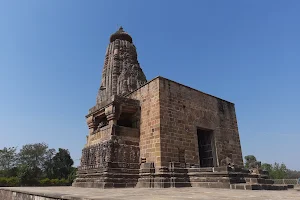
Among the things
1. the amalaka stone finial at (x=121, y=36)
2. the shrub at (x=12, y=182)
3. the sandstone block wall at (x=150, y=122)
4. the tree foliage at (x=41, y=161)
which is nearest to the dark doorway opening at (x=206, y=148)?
the sandstone block wall at (x=150, y=122)

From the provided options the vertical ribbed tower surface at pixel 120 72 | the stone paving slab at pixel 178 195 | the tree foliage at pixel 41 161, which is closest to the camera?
the stone paving slab at pixel 178 195

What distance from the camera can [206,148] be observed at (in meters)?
11.5

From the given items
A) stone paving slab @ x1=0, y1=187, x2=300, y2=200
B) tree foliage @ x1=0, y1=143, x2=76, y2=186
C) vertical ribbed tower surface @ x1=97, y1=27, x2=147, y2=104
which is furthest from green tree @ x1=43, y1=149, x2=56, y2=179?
stone paving slab @ x1=0, y1=187, x2=300, y2=200

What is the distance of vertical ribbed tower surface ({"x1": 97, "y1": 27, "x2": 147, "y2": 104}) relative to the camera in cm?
1706

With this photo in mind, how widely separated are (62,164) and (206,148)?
37863 millimetres

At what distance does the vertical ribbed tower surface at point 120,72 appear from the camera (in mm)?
17062

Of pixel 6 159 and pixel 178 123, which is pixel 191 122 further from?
pixel 6 159

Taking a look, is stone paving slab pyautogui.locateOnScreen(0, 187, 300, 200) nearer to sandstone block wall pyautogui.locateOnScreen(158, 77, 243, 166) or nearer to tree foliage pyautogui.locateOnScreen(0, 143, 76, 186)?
sandstone block wall pyautogui.locateOnScreen(158, 77, 243, 166)

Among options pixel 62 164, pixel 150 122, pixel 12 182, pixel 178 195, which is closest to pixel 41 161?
pixel 62 164

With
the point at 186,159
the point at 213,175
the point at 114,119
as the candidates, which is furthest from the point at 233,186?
the point at 114,119

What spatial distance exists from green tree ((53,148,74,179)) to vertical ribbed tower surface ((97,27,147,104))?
95.0ft

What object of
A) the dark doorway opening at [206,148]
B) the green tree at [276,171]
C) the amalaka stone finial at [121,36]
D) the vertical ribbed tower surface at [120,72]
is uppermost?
the amalaka stone finial at [121,36]

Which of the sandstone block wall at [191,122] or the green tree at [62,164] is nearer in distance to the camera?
the sandstone block wall at [191,122]

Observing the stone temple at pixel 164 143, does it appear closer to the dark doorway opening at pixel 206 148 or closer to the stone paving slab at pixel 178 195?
the dark doorway opening at pixel 206 148
